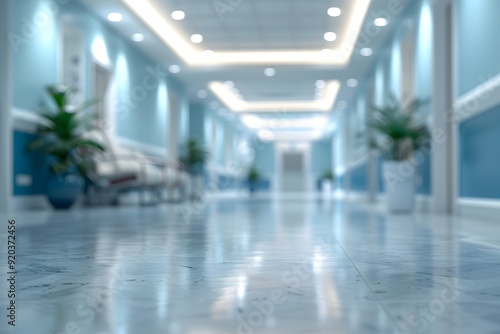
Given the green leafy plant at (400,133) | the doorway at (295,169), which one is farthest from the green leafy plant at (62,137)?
the doorway at (295,169)

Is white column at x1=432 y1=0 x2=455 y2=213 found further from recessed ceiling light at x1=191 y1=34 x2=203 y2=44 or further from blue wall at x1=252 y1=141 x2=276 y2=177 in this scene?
blue wall at x1=252 y1=141 x2=276 y2=177

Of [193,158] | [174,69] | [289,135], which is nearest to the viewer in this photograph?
[174,69]

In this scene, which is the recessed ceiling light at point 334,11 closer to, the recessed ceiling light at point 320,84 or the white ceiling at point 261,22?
the white ceiling at point 261,22

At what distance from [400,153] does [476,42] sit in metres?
2.29

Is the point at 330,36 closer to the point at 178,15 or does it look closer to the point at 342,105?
the point at 178,15

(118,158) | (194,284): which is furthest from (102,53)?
(194,284)

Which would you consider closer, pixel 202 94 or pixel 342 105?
pixel 202 94

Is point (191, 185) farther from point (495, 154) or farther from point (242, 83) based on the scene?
point (495, 154)

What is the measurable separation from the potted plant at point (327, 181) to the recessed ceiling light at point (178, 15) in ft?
70.3

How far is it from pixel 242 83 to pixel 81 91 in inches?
303

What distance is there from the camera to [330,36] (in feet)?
38.3

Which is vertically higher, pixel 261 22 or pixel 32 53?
pixel 261 22

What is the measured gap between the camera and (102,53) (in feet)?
34.3

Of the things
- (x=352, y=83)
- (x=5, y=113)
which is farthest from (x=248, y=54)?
(x=5, y=113)
